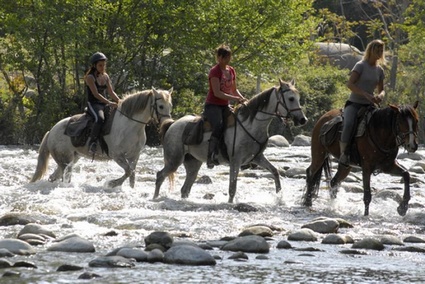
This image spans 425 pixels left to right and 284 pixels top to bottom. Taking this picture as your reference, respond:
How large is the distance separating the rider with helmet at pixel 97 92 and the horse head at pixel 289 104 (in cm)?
309

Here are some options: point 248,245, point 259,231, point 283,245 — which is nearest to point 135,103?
point 259,231

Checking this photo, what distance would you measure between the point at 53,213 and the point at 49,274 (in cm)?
481

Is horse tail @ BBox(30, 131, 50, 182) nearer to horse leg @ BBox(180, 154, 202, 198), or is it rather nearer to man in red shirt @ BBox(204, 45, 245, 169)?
horse leg @ BBox(180, 154, 202, 198)

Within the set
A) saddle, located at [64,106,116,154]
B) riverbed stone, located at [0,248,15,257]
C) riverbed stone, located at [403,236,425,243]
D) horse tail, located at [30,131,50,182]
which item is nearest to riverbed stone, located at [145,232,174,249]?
riverbed stone, located at [0,248,15,257]

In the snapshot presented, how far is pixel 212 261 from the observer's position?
989 cm

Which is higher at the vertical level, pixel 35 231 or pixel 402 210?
pixel 402 210

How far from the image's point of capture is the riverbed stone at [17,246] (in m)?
10.3

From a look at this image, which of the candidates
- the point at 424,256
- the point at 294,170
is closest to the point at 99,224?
the point at 424,256

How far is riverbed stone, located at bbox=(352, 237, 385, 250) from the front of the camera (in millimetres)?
11266

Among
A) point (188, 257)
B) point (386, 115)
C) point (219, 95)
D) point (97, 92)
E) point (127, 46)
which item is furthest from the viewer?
point (127, 46)

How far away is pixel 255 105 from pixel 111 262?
249 inches

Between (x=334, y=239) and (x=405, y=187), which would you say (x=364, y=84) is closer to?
(x=405, y=187)

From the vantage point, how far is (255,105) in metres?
15.5

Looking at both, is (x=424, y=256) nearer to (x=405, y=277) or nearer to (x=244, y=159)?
(x=405, y=277)
